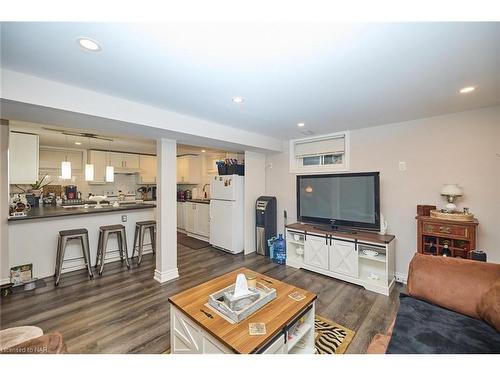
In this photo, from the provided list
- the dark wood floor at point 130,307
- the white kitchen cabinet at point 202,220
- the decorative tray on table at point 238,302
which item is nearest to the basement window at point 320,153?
the dark wood floor at point 130,307

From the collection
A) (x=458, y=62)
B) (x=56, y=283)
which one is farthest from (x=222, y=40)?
(x=56, y=283)

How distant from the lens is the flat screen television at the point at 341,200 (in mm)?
2939

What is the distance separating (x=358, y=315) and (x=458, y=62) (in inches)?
92.9

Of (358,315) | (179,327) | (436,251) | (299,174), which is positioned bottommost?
(358,315)

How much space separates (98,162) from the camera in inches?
209

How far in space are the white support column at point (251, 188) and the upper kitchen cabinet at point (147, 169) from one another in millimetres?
3465

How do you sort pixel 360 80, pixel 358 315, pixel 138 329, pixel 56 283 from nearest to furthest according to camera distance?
pixel 360 80
pixel 138 329
pixel 358 315
pixel 56 283

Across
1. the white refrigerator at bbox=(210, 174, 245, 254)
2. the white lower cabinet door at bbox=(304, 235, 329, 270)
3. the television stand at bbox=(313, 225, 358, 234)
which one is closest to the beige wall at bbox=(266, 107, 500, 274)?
the television stand at bbox=(313, 225, 358, 234)

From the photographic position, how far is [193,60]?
4.68 feet

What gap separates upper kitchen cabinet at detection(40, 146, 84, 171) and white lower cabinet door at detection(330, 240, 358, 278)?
20.5 ft

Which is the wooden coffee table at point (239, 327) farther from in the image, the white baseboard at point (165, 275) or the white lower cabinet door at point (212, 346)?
the white baseboard at point (165, 275)

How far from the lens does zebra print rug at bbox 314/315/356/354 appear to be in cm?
171

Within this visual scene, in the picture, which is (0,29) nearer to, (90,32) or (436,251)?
(90,32)

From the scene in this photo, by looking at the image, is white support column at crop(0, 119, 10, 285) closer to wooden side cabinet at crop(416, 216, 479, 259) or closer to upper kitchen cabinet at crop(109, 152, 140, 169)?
upper kitchen cabinet at crop(109, 152, 140, 169)
